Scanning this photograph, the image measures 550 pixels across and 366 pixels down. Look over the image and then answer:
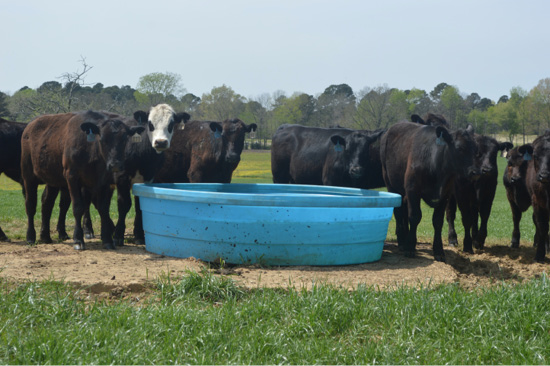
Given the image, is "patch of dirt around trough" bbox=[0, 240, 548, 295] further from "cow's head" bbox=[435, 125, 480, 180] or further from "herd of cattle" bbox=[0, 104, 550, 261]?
"cow's head" bbox=[435, 125, 480, 180]

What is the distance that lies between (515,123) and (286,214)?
362 feet

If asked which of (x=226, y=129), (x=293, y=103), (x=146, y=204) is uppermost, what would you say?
(x=293, y=103)

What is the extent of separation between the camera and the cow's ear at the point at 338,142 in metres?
11.8

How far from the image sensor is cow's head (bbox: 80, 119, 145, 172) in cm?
917

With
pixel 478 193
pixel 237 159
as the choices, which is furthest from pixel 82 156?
pixel 478 193

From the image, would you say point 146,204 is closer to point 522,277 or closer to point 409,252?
point 409,252

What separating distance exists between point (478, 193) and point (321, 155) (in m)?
3.33

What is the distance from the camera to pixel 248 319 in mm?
5070

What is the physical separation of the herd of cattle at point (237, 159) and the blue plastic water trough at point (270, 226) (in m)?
1.63

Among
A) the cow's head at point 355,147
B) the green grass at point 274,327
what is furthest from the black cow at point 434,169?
the green grass at point 274,327

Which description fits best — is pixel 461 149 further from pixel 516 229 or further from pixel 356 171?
pixel 516 229

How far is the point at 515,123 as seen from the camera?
356 feet

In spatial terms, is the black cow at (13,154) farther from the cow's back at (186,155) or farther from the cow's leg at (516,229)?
the cow's leg at (516,229)

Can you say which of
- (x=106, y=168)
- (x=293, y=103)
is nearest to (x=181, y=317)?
(x=106, y=168)
